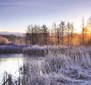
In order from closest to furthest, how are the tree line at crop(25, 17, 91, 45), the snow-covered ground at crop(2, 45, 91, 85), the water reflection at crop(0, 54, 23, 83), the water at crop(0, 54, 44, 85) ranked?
the snow-covered ground at crop(2, 45, 91, 85) → the water at crop(0, 54, 44, 85) → the water reflection at crop(0, 54, 23, 83) → the tree line at crop(25, 17, 91, 45)

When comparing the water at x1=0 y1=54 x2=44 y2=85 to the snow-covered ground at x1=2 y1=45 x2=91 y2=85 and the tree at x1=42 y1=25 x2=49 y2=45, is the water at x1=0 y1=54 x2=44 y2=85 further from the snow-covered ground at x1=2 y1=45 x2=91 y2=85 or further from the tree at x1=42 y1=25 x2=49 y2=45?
the tree at x1=42 y1=25 x2=49 y2=45

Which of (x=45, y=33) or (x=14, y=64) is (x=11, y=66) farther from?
(x=45, y=33)

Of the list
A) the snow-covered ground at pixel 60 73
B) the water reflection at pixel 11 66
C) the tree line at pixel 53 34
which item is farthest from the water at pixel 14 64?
the tree line at pixel 53 34

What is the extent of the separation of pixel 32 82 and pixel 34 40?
43712 millimetres

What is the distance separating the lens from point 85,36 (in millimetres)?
50625

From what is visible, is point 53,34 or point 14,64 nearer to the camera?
point 14,64

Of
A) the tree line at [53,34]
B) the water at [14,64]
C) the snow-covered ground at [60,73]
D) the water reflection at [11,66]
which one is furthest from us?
the tree line at [53,34]

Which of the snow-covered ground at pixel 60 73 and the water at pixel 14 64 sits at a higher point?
the snow-covered ground at pixel 60 73

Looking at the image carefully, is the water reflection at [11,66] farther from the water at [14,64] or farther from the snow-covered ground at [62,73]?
the snow-covered ground at [62,73]

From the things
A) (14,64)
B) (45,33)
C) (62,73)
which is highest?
(45,33)

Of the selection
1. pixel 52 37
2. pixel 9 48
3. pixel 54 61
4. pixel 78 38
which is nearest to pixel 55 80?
pixel 54 61

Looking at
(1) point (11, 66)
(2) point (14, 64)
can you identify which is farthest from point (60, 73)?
(2) point (14, 64)

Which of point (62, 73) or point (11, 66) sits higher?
point (62, 73)

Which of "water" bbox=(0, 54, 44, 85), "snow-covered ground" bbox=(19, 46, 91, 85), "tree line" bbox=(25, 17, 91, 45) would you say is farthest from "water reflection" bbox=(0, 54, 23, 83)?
"tree line" bbox=(25, 17, 91, 45)
